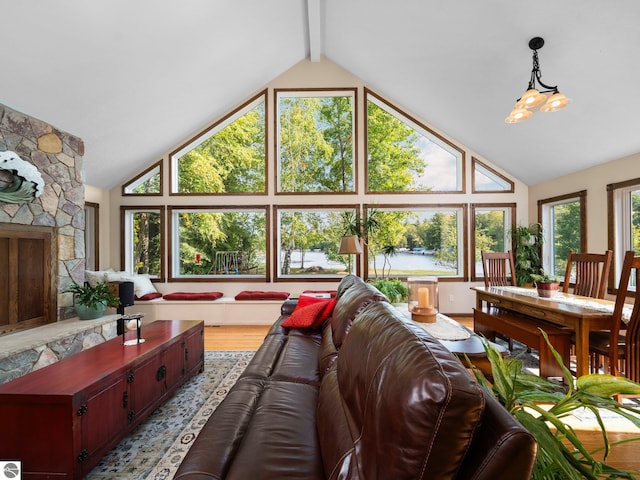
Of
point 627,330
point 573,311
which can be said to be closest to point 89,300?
point 573,311

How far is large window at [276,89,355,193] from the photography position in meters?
5.39

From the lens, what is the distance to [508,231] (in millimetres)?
5148

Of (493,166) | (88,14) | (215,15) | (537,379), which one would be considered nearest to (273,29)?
(215,15)

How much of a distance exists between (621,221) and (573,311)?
232 centimetres

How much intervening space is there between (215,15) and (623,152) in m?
4.79

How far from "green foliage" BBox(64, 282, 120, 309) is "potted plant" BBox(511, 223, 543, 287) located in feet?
18.7

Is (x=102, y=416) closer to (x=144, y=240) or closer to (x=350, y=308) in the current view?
(x=350, y=308)

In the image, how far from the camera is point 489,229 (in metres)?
5.34

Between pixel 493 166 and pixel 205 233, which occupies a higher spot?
pixel 493 166

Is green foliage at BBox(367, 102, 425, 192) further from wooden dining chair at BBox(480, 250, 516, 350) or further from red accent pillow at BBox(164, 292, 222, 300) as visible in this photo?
red accent pillow at BBox(164, 292, 222, 300)

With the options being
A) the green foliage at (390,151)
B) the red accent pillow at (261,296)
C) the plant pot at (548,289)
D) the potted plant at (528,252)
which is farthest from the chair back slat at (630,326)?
the red accent pillow at (261,296)

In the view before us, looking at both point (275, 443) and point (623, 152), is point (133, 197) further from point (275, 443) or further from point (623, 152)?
point (623, 152)

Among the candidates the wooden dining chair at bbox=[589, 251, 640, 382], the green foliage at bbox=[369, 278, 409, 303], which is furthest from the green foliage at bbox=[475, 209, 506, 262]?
the wooden dining chair at bbox=[589, 251, 640, 382]

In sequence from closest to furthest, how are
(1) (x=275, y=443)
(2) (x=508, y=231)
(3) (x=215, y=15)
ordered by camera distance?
(1) (x=275, y=443)
(3) (x=215, y=15)
(2) (x=508, y=231)
